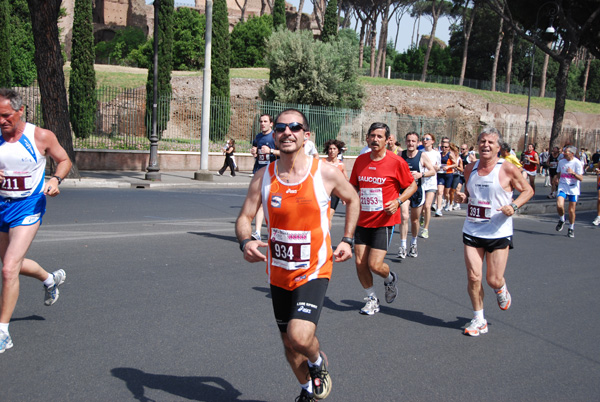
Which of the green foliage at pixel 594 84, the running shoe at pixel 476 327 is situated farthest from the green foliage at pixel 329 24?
the green foliage at pixel 594 84

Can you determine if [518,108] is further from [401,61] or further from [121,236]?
[121,236]

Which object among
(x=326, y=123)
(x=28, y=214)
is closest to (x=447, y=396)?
(x=28, y=214)

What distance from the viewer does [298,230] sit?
11.6 feet

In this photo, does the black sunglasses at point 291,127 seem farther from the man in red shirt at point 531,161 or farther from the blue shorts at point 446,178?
the man in red shirt at point 531,161

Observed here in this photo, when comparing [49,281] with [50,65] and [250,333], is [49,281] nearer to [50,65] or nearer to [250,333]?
[250,333]

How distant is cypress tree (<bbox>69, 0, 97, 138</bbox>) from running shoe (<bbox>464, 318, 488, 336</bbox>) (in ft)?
88.6

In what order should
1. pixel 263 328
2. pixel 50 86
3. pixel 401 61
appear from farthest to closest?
pixel 401 61 → pixel 50 86 → pixel 263 328

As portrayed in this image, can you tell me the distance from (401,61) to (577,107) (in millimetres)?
27942

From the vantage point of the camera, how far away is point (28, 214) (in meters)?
4.72

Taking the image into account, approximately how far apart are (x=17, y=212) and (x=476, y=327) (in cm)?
416

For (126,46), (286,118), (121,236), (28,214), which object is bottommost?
(121,236)

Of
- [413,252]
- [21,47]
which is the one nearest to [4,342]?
[413,252]

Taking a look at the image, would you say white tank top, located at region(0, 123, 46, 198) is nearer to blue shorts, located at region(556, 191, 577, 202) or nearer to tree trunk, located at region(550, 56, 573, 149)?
blue shorts, located at region(556, 191, 577, 202)

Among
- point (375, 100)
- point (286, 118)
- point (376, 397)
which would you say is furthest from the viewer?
point (375, 100)
